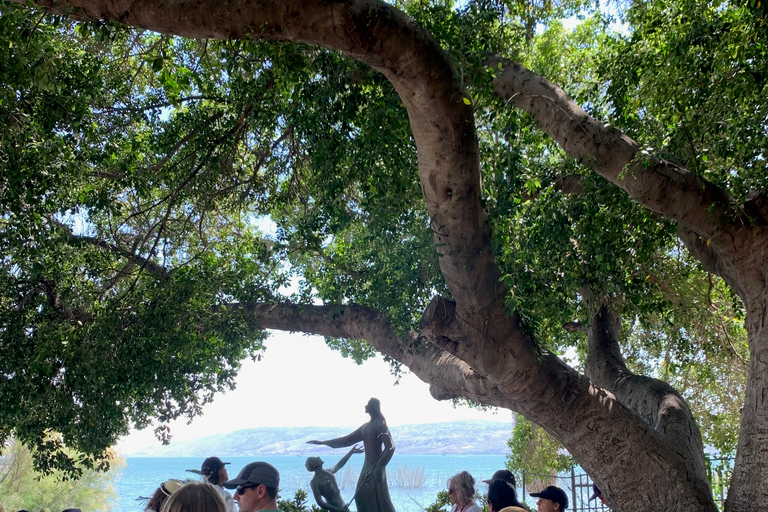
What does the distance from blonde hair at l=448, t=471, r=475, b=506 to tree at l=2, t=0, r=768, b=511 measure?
52.4 inches

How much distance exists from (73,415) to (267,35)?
507 centimetres

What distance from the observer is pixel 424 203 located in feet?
21.1

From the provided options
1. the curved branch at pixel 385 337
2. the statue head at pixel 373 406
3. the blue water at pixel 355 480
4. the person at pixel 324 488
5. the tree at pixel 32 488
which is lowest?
the blue water at pixel 355 480

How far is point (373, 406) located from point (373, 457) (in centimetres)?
53

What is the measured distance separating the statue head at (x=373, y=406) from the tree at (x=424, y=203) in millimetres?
880

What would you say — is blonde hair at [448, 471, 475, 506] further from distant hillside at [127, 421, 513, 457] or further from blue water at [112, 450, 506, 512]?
distant hillside at [127, 421, 513, 457]

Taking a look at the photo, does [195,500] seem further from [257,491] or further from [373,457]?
[373,457]

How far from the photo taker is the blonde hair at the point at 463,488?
4.30 meters

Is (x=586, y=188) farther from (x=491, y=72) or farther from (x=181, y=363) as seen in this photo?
(x=181, y=363)

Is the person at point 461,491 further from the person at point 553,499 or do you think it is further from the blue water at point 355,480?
the blue water at point 355,480

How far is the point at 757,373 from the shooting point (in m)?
5.20

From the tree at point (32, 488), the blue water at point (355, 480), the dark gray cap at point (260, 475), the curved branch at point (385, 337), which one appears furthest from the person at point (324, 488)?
the tree at point (32, 488)

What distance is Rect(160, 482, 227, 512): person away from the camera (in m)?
2.27

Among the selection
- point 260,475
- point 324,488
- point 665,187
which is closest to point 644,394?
point 665,187
